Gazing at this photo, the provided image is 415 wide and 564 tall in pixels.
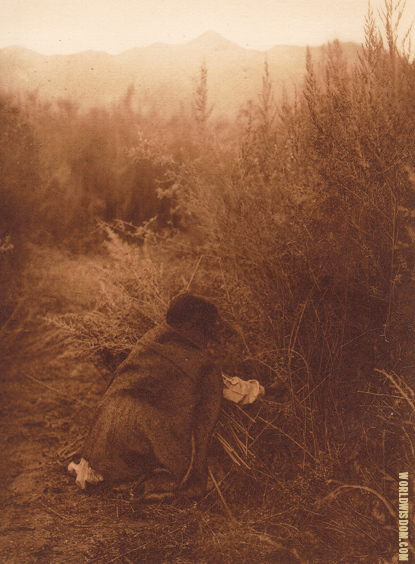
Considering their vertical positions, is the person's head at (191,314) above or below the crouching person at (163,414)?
above

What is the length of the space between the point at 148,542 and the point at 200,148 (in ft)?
6.31

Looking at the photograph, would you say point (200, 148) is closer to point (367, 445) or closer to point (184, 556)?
point (367, 445)

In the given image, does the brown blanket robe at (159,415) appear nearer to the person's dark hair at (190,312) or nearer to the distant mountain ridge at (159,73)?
the person's dark hair at (190,312)

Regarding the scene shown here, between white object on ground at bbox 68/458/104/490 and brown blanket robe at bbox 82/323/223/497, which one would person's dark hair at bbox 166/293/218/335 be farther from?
white object on ground at bbox 68/458/104/490

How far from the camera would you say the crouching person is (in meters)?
1.75

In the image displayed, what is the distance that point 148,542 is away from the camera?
5.51 feet

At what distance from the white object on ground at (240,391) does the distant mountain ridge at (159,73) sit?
4.75 ft

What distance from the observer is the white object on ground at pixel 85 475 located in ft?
6.10

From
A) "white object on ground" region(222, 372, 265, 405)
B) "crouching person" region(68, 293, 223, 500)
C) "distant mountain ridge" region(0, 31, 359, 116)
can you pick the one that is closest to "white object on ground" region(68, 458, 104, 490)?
"crouching person" region(68, 293, 223, 500)

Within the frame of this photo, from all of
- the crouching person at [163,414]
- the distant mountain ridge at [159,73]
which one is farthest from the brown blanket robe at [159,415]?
the distant mountain ridge at [159,73]

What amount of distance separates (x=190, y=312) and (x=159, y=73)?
4.52 ft

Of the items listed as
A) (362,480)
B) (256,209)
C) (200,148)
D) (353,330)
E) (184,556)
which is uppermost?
(200,148)

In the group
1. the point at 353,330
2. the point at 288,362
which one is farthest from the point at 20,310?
the point at 353,330

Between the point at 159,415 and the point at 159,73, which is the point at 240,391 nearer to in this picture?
the point at 159,415
